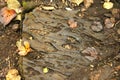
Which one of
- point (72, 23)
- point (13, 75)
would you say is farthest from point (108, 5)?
point (13, 75)

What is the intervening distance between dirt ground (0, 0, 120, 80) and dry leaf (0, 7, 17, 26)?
6.9 inches

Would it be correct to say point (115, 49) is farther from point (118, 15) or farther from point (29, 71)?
point (29, 71)

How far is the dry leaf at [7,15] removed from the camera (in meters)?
4.69

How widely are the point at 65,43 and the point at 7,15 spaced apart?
48.1 inches

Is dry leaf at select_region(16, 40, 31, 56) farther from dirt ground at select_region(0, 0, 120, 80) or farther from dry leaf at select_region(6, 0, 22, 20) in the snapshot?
dry leaf at select_region(6, 0, 22, 20)

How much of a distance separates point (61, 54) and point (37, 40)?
0.45m

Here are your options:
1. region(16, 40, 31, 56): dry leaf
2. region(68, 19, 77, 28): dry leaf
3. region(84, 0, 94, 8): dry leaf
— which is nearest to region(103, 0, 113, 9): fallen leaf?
region(84, 0, 94, 8): dry leaf

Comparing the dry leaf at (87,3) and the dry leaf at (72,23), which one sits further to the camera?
the dry leaf at (87,3)

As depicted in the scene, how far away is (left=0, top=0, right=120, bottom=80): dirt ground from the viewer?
397 centimetres

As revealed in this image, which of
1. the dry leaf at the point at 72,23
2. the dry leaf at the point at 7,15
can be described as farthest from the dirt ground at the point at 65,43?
the dry leaf at the point at 7,15

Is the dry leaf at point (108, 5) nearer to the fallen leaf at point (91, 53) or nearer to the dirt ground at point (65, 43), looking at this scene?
the dirt ground at point (65, 43)

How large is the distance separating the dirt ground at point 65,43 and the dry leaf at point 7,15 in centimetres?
18

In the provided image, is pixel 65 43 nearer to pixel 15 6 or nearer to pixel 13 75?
pixel 13 75

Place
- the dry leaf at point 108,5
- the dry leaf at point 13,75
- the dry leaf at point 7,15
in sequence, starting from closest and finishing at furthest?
the dry leaf at point 13,75
the dry leaf at point 108,5
the dry leaf at point 7,15
